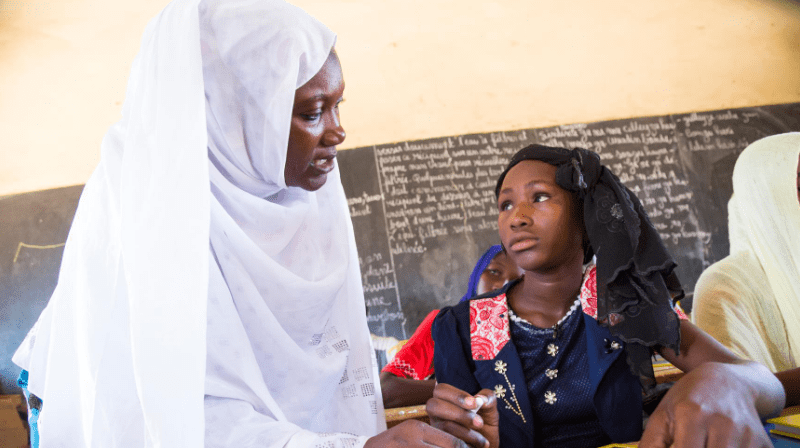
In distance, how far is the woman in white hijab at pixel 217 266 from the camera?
3.15 feet

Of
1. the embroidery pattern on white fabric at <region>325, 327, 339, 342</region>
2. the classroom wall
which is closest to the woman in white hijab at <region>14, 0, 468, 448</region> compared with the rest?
the embroidery pattern on white fabric at <region>325, 327, 339, 342</region>

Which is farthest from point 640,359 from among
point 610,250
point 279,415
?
point 279,415

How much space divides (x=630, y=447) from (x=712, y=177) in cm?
444

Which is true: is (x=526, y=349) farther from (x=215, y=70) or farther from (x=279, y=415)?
(x=215, y=70)

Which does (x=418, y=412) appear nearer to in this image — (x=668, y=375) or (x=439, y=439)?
(x=668, y=375)

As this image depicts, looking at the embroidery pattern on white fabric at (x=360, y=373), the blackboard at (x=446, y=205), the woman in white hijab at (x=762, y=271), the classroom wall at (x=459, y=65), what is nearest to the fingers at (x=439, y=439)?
the embroidery pattern on white fabric at (x=360, y=373)

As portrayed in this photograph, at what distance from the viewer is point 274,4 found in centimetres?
132

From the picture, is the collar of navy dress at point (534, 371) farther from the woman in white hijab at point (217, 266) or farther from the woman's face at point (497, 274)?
the woman's face at point (497, 274)

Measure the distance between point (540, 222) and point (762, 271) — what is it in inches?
59.6

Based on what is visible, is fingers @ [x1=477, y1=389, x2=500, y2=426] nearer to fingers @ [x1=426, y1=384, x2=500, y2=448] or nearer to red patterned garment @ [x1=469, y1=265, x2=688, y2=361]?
fingers @ [x1=426, y1=384, x2=500, y2=448]

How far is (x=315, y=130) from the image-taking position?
4.42 feet

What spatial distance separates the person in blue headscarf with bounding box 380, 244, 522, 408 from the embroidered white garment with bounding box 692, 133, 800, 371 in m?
0.87

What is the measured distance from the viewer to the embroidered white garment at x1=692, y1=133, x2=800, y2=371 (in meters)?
2.28

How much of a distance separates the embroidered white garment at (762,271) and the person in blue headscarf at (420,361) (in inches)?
34.1
